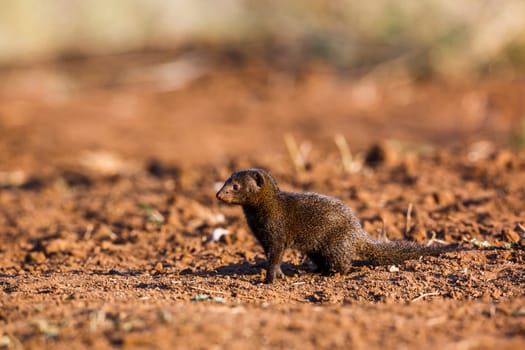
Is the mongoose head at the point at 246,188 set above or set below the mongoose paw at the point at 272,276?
above

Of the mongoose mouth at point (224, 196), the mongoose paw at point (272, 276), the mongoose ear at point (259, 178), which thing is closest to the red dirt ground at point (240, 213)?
the mongoose paw at point (272, 276)

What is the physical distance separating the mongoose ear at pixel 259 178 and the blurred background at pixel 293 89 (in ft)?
14.3

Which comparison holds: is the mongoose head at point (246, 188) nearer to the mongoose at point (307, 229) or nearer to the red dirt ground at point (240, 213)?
the mongoose at point (307, 229)

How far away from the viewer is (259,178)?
210 inches

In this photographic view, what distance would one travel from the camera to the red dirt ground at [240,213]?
12.3 ft

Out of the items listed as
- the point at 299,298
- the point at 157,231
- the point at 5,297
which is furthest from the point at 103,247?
the point at 299,298

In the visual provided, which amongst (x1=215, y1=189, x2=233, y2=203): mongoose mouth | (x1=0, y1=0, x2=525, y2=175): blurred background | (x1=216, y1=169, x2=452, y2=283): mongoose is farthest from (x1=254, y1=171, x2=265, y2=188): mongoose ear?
(x1=0, y1=0, x2=525, y2=175): blurred background

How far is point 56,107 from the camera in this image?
47.3 ft

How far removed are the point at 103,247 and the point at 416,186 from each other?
2.98 m

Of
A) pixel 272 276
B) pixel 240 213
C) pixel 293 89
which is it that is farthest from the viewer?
pixel 293 89

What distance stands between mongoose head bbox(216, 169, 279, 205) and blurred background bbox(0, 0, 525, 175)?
4.36 meters

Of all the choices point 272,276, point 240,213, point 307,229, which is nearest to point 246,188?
point 307,229

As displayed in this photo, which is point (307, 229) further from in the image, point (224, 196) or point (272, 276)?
point (224, 196)

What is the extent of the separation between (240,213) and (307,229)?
1.68m
